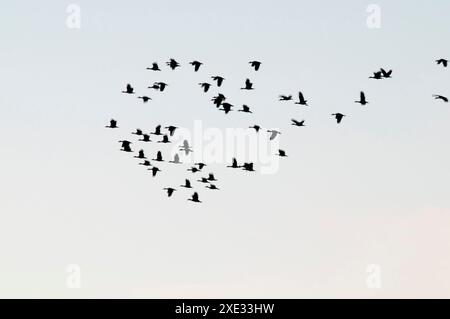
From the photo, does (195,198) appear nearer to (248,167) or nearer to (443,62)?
(248,167)

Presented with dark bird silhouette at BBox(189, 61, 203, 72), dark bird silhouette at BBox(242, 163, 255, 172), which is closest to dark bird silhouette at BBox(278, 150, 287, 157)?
dark bird silhouette at BBox(242, 163, 255, 172)

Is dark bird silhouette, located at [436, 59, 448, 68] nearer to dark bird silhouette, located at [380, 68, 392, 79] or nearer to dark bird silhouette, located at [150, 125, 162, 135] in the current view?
dark bird silhouette, located at [380, 68, 392, 79]

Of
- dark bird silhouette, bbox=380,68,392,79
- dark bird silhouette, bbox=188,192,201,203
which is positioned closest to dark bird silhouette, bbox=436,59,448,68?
dark bird silhouette, bbox=380,68,392,79

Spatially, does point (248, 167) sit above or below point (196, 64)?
below

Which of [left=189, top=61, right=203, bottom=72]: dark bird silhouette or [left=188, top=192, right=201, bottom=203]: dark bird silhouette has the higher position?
[left=189, top=61, right=203, bottom=72]: dark bird silhouette

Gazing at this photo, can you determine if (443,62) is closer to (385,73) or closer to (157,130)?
(385,73)

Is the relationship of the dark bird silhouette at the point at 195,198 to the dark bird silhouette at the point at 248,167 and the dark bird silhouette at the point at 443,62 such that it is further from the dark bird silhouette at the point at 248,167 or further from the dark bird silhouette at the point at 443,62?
the dark bird silhouette at the point at 443,62

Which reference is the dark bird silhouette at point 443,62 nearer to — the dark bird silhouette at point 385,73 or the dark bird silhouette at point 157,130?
the dark bird silhouette at point 385,73

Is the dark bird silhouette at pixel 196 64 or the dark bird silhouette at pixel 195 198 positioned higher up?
the dark bird silhouette at pixel 196 64

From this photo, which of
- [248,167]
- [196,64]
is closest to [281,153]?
[248,167]

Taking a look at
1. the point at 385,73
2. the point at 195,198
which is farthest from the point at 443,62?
the point at 195,198

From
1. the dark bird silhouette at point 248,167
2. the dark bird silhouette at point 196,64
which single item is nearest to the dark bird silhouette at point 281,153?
the dark bird silhouette at point 248,167
